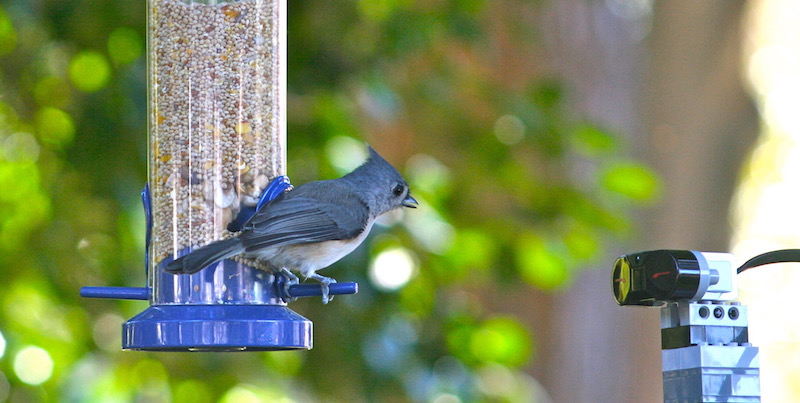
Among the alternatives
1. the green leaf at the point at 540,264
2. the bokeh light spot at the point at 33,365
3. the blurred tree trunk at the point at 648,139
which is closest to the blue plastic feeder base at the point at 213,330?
the bokeh light spot at the point at 33,365

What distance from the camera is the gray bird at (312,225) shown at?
9.68 feet

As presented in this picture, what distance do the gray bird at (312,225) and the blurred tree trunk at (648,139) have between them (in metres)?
2.69

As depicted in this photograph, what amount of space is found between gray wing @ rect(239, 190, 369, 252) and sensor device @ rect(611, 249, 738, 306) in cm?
133

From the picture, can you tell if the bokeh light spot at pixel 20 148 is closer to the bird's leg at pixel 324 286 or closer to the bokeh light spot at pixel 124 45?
the bokeh light spot at pixel 124 45

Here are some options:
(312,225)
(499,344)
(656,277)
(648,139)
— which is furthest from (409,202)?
(648,139)

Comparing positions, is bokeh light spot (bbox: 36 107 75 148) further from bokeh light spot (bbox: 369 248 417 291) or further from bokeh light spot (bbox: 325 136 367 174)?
bokeh light spot (bbox: 369 248 417 291)

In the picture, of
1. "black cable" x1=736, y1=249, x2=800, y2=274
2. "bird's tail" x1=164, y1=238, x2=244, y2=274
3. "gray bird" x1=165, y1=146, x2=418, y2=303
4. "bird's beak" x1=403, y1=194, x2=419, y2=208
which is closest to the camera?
"black cable" x1=736, y1=249, x2=800, y2=274

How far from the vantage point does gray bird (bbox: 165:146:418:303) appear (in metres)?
2.95

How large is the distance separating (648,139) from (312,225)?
3.74m

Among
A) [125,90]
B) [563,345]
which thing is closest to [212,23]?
[125,90]

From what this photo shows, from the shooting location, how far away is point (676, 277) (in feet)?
5.78

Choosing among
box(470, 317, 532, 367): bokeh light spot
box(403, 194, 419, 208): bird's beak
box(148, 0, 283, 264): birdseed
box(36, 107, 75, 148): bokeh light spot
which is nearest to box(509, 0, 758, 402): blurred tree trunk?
box(470, 317, 532, 367): bokeh light spot

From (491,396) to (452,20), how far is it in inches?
63.7

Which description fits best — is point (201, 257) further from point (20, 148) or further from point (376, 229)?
point (20, 148)
